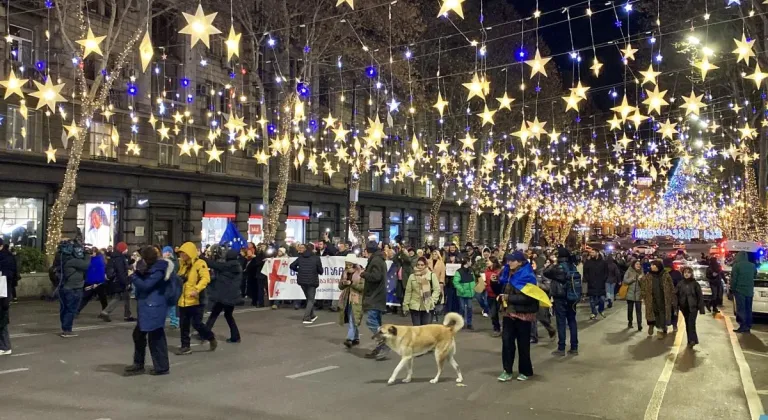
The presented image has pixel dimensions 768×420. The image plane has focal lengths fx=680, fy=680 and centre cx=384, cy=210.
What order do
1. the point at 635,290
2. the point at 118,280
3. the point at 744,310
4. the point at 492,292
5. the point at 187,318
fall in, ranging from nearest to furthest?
1. the point at 187,318
2. the point at 118,280
3. the point at 492,292
4. the point at 744,310
5. the point at 635,290

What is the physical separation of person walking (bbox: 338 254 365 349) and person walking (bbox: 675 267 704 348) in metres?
6.21

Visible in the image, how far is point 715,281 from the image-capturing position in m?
19.1

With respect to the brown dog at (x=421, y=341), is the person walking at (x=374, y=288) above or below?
above

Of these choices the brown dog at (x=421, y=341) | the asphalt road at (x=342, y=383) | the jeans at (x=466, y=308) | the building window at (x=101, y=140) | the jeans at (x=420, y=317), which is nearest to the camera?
the asphalt road at (x=342, y=383)

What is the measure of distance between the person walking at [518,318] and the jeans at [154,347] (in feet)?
14.6

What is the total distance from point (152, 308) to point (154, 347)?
56 cm

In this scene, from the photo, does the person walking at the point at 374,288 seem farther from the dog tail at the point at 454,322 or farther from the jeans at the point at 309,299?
the jeans at the point at 309,299

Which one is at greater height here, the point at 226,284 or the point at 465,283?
the point at 226,284

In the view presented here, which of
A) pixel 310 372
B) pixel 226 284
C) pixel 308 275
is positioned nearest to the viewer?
pixel 310 372

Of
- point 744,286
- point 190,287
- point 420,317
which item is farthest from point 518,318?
point 744,286

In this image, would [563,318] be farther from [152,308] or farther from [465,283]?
[152,308]

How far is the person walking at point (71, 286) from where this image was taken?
11.9 meters

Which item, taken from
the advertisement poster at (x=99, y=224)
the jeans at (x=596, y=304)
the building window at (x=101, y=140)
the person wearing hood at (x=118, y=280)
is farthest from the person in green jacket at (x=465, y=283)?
the advertisement poster at (x=99, y=224)

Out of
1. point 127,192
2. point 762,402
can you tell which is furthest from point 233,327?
point 127,192
